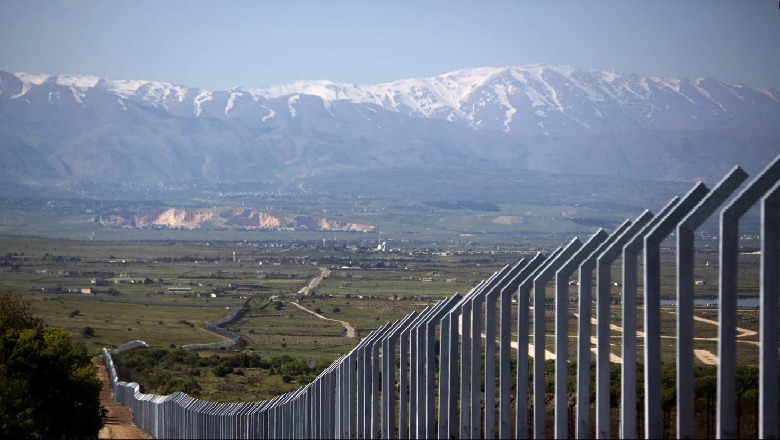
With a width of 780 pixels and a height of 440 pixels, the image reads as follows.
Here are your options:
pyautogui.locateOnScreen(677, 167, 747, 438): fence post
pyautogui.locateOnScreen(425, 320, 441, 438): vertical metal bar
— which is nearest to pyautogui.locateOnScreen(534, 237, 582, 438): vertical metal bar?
pyautogui.locateOnScreen(677, 167, 747, 438): fence post

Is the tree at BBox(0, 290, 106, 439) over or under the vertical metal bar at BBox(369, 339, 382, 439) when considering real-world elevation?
under

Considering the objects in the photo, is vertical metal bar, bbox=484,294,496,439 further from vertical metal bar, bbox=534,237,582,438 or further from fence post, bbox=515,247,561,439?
vertical metal bar, bbox=534,237,582,438

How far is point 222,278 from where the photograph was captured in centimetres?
17550

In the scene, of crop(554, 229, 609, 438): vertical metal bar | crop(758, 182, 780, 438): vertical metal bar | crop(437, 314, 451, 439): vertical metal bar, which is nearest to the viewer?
crop(758, 182, 780, 438): vertical metal bar

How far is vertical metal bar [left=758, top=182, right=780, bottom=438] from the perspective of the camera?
30.1 ft

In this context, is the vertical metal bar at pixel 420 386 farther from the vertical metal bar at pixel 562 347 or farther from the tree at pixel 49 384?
the tree at pixel 49 384

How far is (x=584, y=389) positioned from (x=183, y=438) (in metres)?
23.4

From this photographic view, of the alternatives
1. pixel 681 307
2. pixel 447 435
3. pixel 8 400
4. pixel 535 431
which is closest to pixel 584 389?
pixel 535 431

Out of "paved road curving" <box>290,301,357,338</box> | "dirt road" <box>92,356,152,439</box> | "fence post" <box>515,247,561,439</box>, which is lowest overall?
"dirt road" <box>92,356,152,439</box>

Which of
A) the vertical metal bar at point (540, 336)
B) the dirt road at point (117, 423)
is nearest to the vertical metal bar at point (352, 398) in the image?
the vertical metal bar at point (540, 336)

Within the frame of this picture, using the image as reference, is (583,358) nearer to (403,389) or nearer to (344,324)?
(403,389)

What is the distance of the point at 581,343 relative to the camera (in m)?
12.4

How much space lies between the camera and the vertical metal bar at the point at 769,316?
30.1ft

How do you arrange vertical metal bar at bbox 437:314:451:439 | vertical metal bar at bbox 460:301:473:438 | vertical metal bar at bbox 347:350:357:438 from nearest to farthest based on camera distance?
vertical metal bar at bbox 460:301:473:438, vertical metal bar at bbox 437:314:451:439, vertical metal bar at bbox 347:350:357:438
